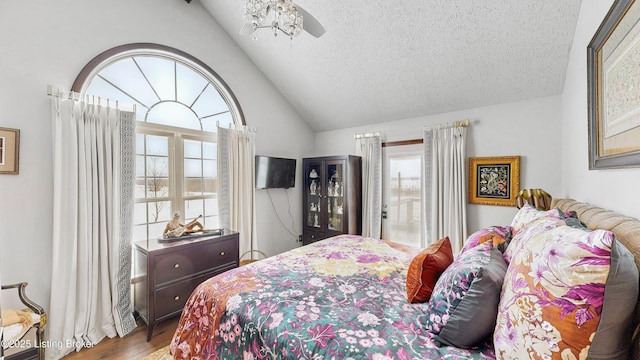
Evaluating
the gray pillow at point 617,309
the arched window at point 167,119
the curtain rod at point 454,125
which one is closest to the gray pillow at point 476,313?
the gray pillow at point 617,309

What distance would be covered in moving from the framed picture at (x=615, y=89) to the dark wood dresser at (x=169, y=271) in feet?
9.69

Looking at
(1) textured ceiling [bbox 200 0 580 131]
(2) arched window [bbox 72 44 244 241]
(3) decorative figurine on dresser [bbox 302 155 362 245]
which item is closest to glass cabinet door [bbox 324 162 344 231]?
(3) decorative figurine on dresser [bbox 302 155 362 245]

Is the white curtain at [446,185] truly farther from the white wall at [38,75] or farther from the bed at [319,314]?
the white wall at [38,75]

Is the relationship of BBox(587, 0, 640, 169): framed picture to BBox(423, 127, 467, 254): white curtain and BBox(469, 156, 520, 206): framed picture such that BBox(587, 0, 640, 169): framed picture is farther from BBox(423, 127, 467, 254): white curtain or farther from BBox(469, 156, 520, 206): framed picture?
BBox(423, 127, 467, 254): white curtain

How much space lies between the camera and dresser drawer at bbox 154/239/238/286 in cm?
226

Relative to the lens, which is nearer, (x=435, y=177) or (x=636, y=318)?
(x=636, y=318)

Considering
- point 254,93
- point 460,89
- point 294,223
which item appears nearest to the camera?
point 460,89

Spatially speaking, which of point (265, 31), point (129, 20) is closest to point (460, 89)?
point (265, 31)

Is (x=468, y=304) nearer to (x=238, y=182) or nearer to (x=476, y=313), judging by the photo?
(x=476, y=313)

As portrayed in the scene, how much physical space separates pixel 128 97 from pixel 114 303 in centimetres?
202

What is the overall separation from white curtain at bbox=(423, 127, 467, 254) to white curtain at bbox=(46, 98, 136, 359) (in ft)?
11.2

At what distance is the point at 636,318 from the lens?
630mm

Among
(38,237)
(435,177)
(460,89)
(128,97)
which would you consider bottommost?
(38,237)

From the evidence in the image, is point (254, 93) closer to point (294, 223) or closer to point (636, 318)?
point (294, 223)
